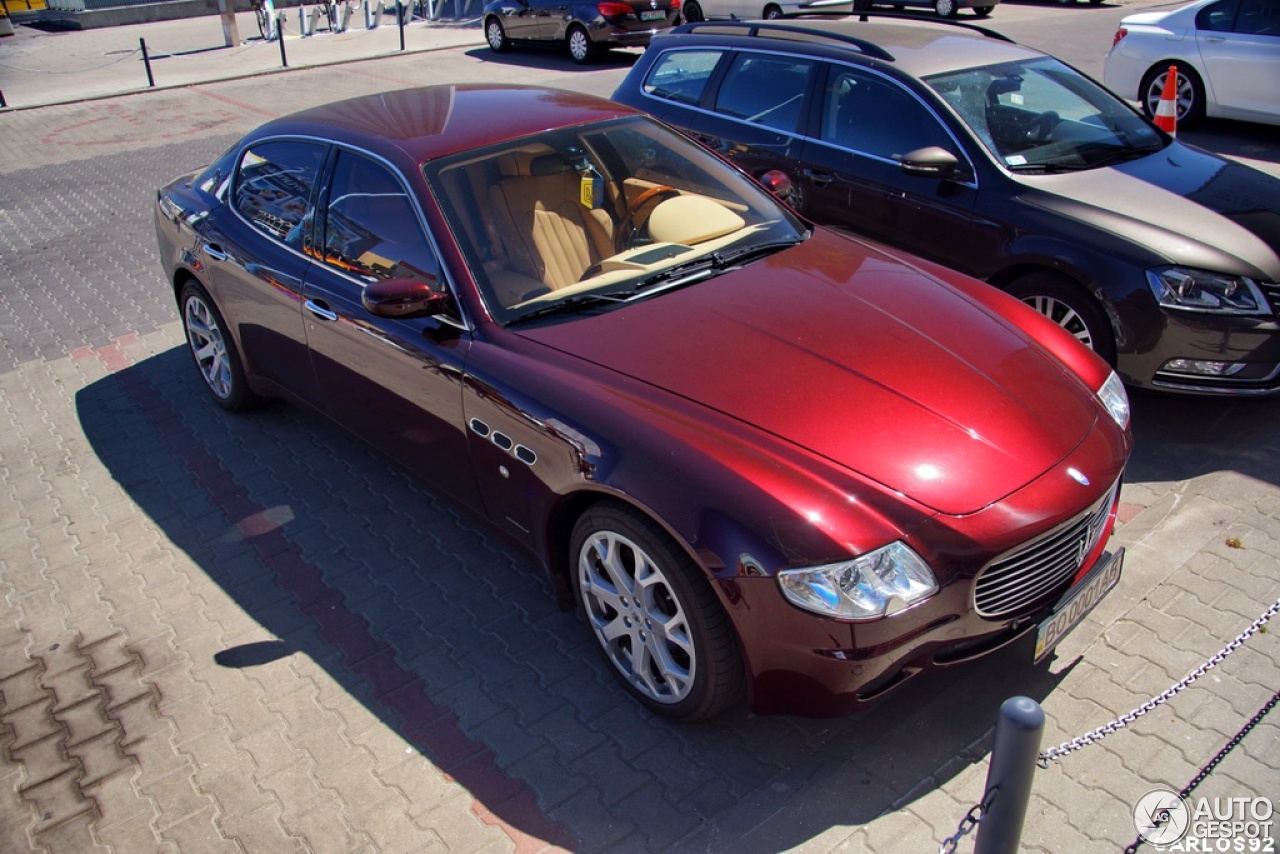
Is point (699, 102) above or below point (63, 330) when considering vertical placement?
above

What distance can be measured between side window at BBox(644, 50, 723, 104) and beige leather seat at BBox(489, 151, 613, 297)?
2810 millimetres

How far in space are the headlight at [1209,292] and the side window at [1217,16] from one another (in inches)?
268

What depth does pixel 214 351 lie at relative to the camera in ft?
18.9

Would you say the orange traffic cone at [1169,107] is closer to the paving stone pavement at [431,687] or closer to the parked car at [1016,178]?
the parked car at [1016,178]

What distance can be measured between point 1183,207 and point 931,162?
1246mm

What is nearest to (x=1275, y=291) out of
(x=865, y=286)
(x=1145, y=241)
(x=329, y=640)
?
(x=1145, y=241)

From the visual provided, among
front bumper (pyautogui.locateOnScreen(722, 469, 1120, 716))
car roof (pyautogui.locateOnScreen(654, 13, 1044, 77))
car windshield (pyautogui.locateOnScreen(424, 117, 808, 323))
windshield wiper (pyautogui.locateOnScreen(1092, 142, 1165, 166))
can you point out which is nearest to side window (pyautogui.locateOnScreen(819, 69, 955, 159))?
car roof (pyautogui.locateOnScreen(654, 13, 1044, 77))

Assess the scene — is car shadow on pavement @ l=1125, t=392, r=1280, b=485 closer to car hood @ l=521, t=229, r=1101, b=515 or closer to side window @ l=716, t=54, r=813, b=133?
car hood @ l=521, t=229, r=1101, b=515

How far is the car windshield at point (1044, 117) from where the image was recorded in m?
5.58

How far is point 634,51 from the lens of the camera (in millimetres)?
18281

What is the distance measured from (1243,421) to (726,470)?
11.4ft

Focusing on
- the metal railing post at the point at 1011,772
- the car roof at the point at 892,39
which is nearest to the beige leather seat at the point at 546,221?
the metal railing post at the point at 1011,772

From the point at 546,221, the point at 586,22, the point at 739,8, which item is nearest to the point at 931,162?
the point at 546,221

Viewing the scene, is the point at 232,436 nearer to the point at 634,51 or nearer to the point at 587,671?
the point at 587,671
